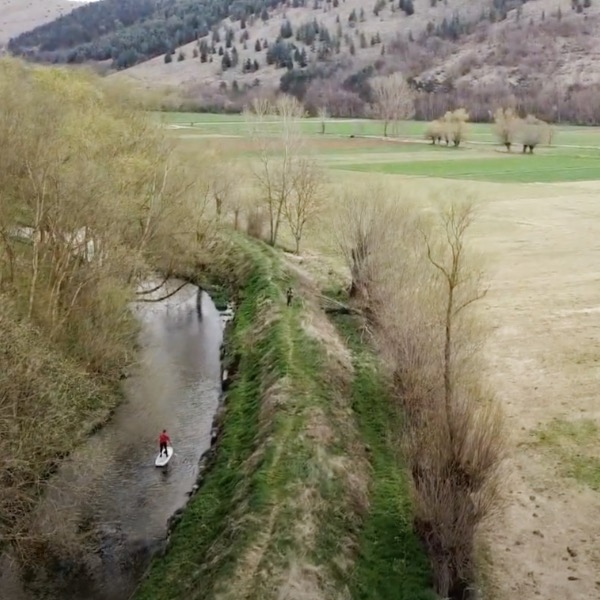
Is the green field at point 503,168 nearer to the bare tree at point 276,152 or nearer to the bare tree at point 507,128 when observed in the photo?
the bare tree at point 507,128

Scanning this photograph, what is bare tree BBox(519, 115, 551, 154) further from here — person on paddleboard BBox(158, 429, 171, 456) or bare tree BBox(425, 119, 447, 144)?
person on paddleboard BBox(158, 429, 171, 456)

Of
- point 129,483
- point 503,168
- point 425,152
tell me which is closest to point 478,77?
point 425,152

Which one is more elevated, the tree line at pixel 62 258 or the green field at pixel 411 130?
the tree line at pixel 62 258

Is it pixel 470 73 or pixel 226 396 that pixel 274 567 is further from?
pixel 470 73

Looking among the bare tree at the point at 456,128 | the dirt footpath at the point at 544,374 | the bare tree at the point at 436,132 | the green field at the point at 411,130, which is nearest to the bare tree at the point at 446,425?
the dirt footpath at the point at 544,374

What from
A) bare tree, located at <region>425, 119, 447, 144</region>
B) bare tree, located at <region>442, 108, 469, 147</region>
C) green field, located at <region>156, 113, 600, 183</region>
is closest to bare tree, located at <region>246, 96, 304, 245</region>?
green field, located at <region>156, 113, 600, 183</region>

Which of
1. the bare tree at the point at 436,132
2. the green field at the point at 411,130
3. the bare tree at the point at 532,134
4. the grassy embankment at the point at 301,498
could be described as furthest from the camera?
the green field at the point at 411,130
